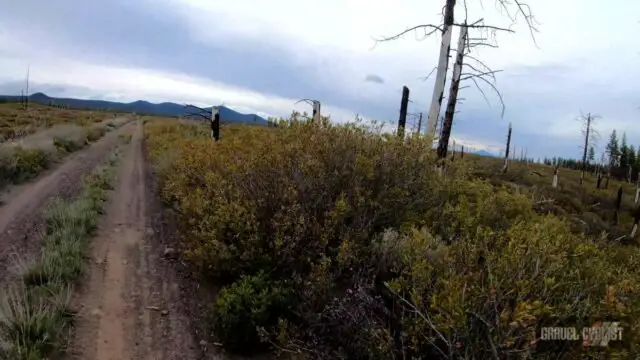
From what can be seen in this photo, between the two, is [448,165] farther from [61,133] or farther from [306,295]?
[61,133]

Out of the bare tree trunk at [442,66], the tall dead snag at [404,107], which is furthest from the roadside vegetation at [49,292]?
the tall dead snag at [404,107]

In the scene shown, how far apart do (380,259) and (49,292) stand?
3908mm

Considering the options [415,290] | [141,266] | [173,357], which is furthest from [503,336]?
[141,266]

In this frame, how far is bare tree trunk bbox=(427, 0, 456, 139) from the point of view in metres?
10.9

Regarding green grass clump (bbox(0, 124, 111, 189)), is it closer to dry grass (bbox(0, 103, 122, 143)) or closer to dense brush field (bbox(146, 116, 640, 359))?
dry grass (bbox(0, 103, 122, 143))

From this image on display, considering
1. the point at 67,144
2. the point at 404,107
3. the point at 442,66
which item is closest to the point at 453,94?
the point at 442,66

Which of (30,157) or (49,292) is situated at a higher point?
(30,157)

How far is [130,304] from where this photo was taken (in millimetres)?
5559

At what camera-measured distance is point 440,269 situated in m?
3.93

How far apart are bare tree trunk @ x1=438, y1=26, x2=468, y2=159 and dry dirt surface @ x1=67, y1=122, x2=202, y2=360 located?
7162 millimetres

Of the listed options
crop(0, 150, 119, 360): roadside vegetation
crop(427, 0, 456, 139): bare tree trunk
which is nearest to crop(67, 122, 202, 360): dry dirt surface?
crop(0, 150, 119, 360): roadside vegetation

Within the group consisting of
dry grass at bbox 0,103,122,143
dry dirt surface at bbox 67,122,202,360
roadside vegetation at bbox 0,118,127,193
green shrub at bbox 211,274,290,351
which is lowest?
dry dirt surface at bbox 67,122,202,360

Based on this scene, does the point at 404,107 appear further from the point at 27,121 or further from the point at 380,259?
the point at 27,121

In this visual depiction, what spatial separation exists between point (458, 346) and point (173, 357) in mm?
2908
